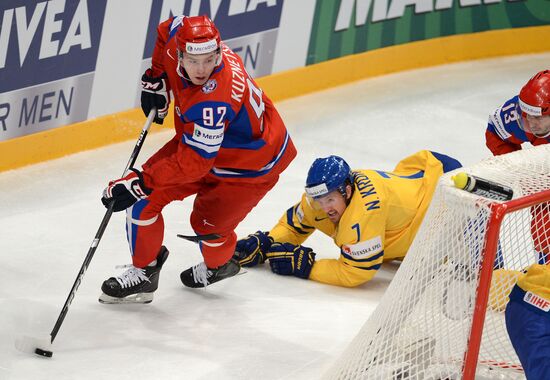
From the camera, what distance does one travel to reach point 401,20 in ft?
25.3

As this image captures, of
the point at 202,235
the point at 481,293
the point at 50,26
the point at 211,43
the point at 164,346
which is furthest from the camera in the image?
the point at 50,26

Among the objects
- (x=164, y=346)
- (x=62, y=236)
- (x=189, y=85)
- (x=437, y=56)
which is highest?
(x=189, y=85)

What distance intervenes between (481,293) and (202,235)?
158 cm

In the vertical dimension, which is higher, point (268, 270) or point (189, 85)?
point (189, 85)

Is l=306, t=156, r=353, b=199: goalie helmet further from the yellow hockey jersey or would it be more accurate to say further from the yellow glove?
the yellow glove

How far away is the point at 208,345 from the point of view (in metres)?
4.17

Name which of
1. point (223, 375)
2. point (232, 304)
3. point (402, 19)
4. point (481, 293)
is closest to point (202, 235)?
point (232, 304)

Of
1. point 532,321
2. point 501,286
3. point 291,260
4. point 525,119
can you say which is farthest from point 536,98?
point 532,321

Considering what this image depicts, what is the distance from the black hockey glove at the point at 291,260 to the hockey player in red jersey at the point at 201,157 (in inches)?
7.3

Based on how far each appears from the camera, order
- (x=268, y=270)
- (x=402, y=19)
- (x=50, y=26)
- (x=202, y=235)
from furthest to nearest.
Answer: (x=402, y=19)
(x=50, y=26)
(x=268, y=270)
(x=202, y=235)

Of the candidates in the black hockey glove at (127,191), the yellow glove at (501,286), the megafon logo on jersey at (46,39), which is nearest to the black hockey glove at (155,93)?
the black hockey glove at (127,191)

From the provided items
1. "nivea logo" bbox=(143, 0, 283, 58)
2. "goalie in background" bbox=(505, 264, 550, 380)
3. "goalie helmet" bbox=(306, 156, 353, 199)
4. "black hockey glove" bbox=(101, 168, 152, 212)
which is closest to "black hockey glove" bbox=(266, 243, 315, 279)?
"goalie helmet" bbox=(306, 156, 353, 199)

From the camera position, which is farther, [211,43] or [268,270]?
[268,270]

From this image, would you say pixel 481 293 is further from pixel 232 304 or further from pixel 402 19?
pixel 402 19
